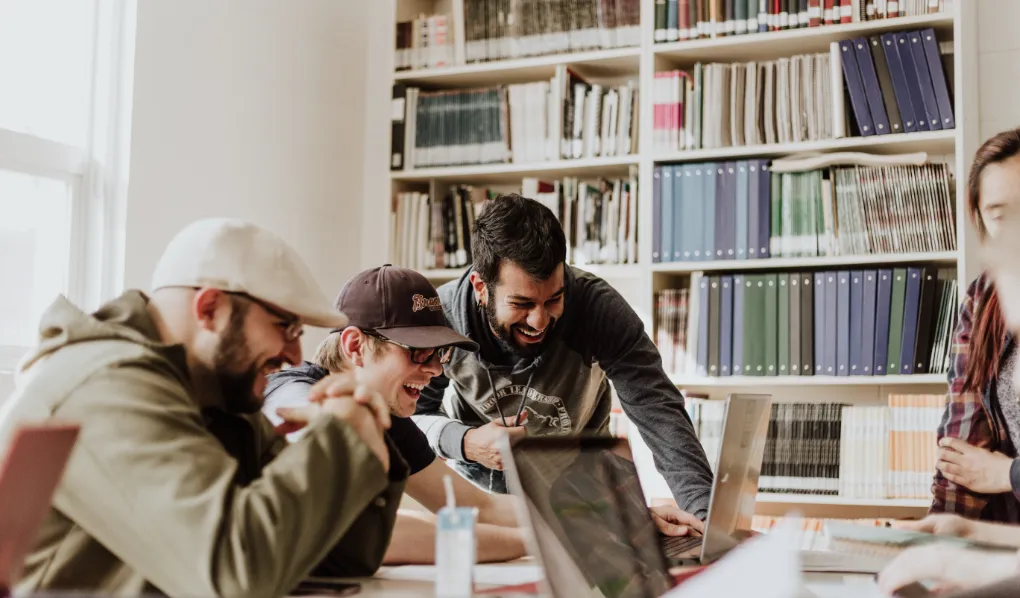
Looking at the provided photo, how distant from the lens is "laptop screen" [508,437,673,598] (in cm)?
128

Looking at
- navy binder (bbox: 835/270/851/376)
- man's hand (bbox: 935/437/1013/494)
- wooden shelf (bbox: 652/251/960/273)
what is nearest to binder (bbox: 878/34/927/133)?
wooden shelf (bbox: 652/251/960/273)

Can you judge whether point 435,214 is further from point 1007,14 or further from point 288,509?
point 288,509

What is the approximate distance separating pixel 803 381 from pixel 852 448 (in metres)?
0.26

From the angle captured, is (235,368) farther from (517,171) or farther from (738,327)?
(517,171)

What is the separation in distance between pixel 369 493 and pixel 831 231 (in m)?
2.50

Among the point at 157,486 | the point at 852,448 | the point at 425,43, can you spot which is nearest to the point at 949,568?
the point at 157,486

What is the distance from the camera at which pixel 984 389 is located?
234cm

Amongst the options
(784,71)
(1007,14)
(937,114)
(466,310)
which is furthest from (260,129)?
(1007,14)

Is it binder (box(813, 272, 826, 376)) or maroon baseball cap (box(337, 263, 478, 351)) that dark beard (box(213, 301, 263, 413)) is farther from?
binder (box(813, 272, 826, 376))

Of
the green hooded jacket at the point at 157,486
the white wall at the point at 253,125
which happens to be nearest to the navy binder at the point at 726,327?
the white wall at the point at 253,125

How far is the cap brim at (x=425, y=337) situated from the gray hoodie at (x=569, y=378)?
392mm

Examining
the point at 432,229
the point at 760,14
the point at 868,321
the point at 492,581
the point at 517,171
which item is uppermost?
the point at 760,14

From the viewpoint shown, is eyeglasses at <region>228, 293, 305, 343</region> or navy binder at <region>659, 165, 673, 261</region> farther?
navy binder at <region>659, 165, 673, 261</region>

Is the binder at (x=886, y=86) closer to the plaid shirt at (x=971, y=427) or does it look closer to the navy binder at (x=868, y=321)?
the navy binder at (x=868, y=321)
